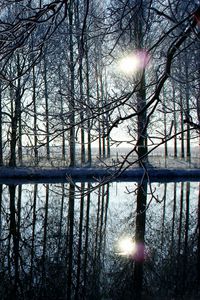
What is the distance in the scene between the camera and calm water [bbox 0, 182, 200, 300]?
6.39m

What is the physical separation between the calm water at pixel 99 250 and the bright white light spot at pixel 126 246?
0.02 meters

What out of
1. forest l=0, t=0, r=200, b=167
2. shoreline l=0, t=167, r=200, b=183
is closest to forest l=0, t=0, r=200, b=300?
forest l=0, t=0, r=200, b=167

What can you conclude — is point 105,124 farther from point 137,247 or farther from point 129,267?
point 137,247

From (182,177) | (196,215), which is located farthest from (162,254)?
(182,177)

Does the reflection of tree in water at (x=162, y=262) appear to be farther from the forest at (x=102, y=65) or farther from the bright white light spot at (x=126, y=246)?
the forest at (x=102, y=65)

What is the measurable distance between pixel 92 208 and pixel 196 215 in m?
2.91

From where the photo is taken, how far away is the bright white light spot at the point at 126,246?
8012mm

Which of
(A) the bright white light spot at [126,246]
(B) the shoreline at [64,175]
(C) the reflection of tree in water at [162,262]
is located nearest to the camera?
(C) the reflection of tree in water at [162,262]

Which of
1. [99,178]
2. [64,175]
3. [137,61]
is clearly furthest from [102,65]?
[64,175]

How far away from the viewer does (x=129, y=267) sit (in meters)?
7.31

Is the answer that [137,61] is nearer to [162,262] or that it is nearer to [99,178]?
[99,178]

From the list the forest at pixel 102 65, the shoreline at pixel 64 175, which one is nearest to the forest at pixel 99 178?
the forest at pixel 102 65

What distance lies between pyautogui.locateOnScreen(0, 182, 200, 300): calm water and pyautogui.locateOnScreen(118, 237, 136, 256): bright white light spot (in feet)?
0.06

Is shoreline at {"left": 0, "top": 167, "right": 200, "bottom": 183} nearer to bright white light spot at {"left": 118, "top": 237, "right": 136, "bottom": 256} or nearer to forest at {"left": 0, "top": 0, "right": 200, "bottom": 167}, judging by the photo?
bright white light spot at {"left": 118, "top": 237, "right": 136, "bottom": 256}
